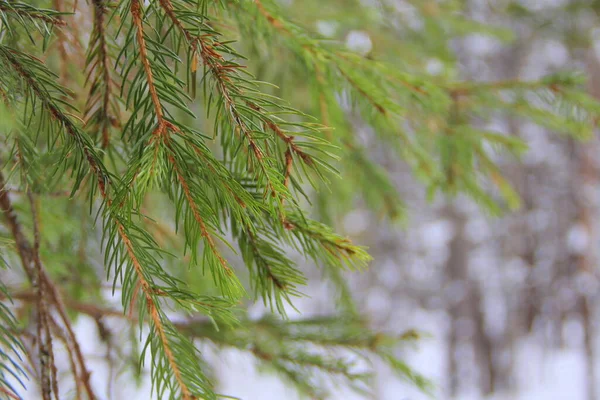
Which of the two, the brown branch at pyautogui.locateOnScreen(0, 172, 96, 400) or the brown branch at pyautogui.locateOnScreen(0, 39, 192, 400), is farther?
the brown branch at pyautogui.locateOnScreen(0, 172, 96, 400)

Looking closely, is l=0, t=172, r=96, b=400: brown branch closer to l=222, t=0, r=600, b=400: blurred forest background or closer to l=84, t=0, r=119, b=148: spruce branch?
l=84, t=0, r=119, b=148: spruce branch

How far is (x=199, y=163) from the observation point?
0.75 meters

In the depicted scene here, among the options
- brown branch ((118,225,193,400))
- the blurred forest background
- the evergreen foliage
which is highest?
the blurred forest background

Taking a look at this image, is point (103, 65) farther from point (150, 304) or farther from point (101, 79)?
point (150, 304)

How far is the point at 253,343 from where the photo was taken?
165 centimetres

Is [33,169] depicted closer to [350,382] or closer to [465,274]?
[350,382]

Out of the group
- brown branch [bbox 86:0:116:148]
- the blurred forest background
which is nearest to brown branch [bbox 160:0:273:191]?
brown branch [bbox 86:0:116:148]

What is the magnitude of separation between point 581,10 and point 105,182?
24.3ft

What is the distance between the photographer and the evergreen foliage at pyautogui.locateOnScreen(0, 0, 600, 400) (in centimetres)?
76

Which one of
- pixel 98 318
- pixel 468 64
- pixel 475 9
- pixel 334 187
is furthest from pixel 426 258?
pixel 98 318

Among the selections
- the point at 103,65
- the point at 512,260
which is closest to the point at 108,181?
the point at 103,65

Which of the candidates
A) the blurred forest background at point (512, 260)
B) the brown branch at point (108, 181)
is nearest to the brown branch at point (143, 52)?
the brown branch at point (108, 181)

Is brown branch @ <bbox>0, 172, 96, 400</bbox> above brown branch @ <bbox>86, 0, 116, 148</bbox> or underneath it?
underneath

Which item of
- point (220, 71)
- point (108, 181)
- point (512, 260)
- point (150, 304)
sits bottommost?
point (150, 304)
